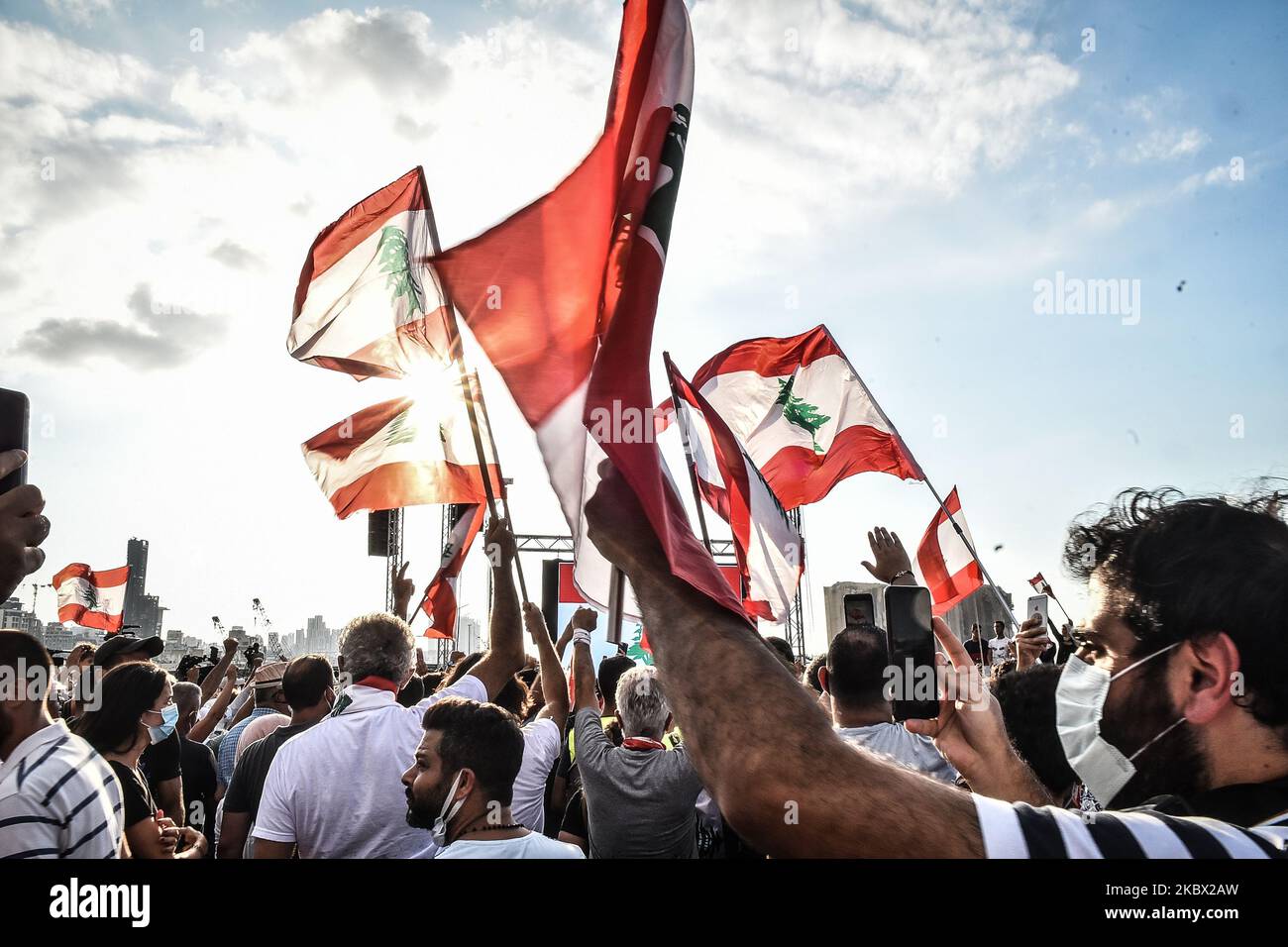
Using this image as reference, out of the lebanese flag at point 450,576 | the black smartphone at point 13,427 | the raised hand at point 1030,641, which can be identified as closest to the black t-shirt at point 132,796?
the black smartphone at point 13,427

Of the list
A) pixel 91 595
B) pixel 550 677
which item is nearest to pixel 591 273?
pixel 550 677

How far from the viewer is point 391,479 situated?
600 centimetres

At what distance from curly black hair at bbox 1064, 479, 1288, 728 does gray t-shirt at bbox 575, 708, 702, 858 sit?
2663 millimetres

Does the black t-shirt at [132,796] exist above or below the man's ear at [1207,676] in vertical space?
below

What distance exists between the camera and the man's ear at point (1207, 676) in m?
1.30

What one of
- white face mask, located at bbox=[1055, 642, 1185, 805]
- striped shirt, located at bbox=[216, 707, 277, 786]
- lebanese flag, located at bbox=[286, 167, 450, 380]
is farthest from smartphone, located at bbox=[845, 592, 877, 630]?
striped shirt, located at bbox=[216, 707, 277, 786]

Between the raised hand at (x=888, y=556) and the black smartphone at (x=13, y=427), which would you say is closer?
the black smartphone at (x=13, y=427)

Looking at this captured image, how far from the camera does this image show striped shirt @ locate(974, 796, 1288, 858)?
0.97 meters

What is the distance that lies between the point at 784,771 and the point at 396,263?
5336mm

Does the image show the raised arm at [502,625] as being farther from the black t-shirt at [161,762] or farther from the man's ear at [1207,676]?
the man's ear at [1207,676]

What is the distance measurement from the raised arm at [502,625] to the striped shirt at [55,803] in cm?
176

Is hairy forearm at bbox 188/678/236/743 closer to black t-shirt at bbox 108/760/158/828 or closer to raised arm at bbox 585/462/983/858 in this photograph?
black t-shirt at bbox 108/760/158/828
